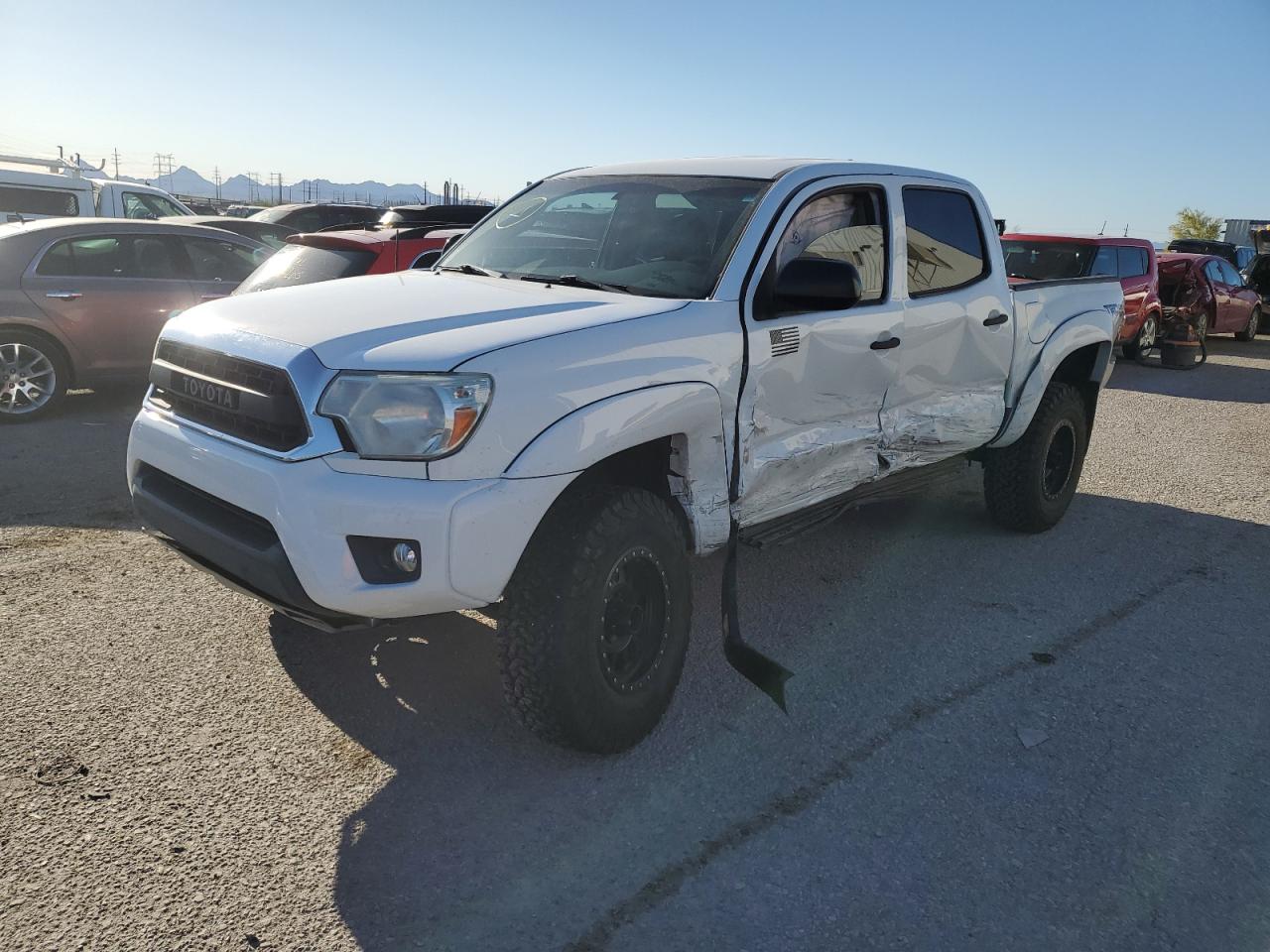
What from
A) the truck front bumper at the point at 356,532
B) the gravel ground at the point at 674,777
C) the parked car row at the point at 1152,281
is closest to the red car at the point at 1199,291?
the parked car row at the point at 1152,281

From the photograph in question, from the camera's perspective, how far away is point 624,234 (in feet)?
13.2

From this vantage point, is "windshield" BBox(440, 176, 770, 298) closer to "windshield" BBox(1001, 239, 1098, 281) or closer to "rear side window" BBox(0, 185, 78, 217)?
"windshield" BBox(1001, 239, 1098, 281)

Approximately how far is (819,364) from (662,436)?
0.87m

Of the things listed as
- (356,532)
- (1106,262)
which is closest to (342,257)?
(356,532)

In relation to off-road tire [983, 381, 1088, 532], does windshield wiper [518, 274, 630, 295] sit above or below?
above

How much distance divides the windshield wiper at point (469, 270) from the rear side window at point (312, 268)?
2686 mm

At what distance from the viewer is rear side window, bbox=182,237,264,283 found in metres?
8.71

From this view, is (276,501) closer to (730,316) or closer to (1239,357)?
(730,316)

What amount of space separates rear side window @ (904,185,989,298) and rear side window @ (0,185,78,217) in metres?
15.4

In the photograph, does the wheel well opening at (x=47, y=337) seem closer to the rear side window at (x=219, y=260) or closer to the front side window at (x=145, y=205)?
the rear side window at (x=219, y=260)

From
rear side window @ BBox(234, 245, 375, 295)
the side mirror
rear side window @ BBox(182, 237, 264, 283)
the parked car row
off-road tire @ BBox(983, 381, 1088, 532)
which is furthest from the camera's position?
the parked car row

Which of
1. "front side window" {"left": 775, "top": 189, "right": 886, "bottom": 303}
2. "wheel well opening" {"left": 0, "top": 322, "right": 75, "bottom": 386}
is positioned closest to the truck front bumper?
"front side window" {"left": 775, "top": 189, "right": 886, "bottom": 303}

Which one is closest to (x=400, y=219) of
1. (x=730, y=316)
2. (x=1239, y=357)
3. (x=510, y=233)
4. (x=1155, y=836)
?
(x=510, y=233)

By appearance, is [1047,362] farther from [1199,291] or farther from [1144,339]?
[1199,291]
